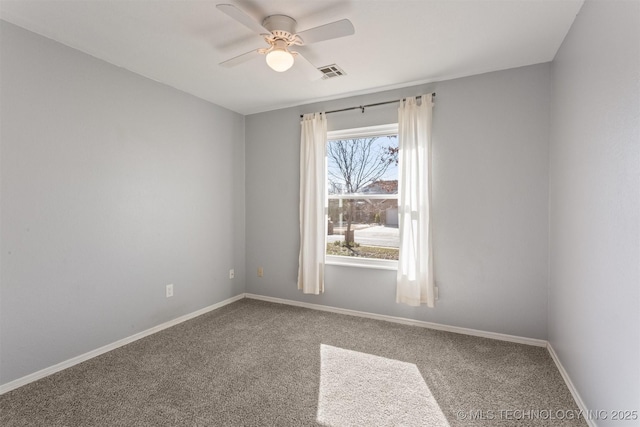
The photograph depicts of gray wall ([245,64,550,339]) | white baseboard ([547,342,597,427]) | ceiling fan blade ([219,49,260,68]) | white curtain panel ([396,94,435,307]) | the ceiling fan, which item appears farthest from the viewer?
white curtain panel ([396,94,435,307])

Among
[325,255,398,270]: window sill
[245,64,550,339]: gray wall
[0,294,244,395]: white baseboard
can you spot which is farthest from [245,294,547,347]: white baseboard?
[0,294,244,395]: white baseboard

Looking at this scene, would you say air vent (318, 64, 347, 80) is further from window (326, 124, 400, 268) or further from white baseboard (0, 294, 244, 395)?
white baseboard (0, 294, 244, 395)

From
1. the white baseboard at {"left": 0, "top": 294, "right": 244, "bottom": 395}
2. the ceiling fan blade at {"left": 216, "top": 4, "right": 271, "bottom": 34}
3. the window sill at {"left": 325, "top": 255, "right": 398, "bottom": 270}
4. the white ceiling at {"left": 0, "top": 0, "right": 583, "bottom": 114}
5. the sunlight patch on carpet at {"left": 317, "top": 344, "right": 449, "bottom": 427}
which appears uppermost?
the white ceiling at {"left": 0, "top": 0, "right": 583, "bottom": 114}

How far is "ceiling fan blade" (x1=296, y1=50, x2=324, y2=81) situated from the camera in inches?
94.3

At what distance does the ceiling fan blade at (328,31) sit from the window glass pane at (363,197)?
172 cm

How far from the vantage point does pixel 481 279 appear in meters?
2.92

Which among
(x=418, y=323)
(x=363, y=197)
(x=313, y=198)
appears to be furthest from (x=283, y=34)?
(x=418, y=323)

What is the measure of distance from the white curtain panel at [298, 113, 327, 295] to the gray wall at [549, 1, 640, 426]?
7.21 ft

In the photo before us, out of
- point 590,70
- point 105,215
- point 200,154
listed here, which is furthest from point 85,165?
point 590,70

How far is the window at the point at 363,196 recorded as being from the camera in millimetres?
3463

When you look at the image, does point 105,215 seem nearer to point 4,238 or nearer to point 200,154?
point 4,238

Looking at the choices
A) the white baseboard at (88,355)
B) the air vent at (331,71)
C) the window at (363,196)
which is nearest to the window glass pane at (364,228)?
the window at (363,196)

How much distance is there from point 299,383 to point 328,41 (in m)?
2.51

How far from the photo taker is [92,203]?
8.40 ft
